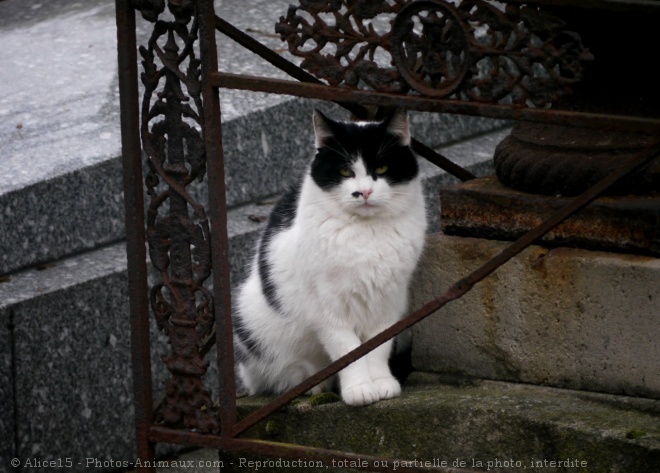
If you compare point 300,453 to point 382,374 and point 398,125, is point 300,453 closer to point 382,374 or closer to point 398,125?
point 382,374

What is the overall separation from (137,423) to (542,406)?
1.06 metres

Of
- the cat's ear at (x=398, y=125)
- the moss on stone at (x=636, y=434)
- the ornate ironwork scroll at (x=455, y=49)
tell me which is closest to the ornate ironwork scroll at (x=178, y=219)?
the ornate ironwork scroll at (x=455, y=49)

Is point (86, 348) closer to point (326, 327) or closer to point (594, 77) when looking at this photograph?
point (326, 327)

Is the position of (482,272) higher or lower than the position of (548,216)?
higher

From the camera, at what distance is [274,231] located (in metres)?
3.19

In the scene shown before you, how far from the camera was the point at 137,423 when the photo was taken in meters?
2.73

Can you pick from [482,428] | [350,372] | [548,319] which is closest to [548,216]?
[548,319]

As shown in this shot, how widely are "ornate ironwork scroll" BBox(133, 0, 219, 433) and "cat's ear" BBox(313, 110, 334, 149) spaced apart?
43 cm

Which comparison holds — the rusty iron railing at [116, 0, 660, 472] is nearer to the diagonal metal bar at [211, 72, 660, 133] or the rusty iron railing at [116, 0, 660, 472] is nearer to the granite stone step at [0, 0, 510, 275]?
the diagonal metal bar at [211, 72, 660, 133]

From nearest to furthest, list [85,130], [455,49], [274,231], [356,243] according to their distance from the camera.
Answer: [455,49]
[356,243]
[274,231]
[85,130]

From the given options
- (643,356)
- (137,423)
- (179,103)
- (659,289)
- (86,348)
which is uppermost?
(179,103)

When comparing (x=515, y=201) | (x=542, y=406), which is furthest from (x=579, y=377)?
(x=515, y=201)

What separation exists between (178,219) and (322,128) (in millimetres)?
542

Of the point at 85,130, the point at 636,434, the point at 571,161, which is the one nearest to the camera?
the point at 636,434
